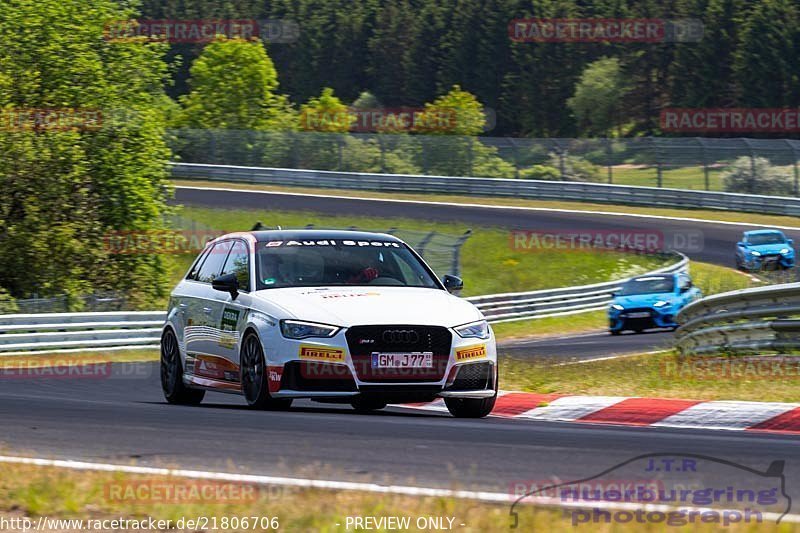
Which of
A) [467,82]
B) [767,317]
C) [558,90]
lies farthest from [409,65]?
[767,317]

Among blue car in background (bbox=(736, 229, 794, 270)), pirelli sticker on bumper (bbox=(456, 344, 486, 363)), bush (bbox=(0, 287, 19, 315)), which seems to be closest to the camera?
pirelli sticker on bumper (bbox=(456, 344, 486, 363))

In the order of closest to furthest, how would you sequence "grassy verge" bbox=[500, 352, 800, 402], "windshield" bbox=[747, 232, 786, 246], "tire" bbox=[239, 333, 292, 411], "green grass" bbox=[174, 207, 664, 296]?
"tire" bbox=[239, 333, 292, 411] → "grassy verge" bbox=[500, 352, 800, 402] → "windshield" bbox=[747, 232, 786, 246] → "green grass" bbox=[174, 207, 664, 296]

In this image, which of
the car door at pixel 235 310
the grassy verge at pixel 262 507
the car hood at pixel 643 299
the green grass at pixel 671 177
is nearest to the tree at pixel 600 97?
the green grass at pixel 671 177

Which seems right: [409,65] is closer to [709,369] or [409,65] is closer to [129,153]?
[129,153]

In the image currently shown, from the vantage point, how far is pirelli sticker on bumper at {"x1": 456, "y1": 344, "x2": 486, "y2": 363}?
981 cm

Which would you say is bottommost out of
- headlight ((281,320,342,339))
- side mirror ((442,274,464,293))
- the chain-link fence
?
the chain-link fence

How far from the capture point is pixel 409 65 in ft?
384

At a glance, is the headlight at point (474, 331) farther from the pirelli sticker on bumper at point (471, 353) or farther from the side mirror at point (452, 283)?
the side mirror at point (452, 283)

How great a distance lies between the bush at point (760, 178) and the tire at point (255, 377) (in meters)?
37.8

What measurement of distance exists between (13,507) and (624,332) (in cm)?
2283

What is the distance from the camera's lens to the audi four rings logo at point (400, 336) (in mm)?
9609

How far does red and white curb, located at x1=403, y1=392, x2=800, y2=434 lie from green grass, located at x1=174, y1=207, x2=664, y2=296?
23.7 meters

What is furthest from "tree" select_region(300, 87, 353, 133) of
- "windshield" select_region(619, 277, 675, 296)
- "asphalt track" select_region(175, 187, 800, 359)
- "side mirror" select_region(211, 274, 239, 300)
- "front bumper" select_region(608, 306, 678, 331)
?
"side mirror" select_region(211, 274, 239, 300)

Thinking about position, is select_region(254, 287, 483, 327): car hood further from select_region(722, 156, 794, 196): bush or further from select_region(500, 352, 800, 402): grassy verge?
select_region(722, 156, 794, 196): bush
